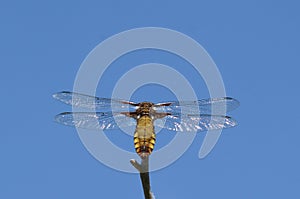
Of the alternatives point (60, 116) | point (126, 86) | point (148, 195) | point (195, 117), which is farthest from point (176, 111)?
point (148, 195)

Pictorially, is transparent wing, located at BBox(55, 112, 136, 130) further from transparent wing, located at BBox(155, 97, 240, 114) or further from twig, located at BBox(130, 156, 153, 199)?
twig, located at BBox(130, 156, 153, 199)

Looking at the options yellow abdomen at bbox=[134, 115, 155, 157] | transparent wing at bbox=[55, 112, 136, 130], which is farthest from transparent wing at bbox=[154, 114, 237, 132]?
yellow abdomen at bbox=[134, 115, 155, 157]

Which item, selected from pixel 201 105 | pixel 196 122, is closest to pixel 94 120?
pixel 196 122

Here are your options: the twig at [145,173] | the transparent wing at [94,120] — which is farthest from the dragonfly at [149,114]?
the twig at [145,173]

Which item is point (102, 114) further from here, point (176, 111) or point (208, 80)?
point (208, 80)

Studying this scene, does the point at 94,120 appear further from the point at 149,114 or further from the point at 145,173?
the point at 145,173

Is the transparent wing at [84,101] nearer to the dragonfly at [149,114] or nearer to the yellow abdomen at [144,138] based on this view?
the dragonfly at [149,114]

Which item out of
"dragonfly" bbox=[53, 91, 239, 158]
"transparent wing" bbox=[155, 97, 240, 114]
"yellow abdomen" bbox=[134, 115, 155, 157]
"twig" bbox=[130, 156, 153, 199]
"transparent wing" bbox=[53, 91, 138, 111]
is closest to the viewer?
"twig" bbox=[130, 156, 153, 199]
